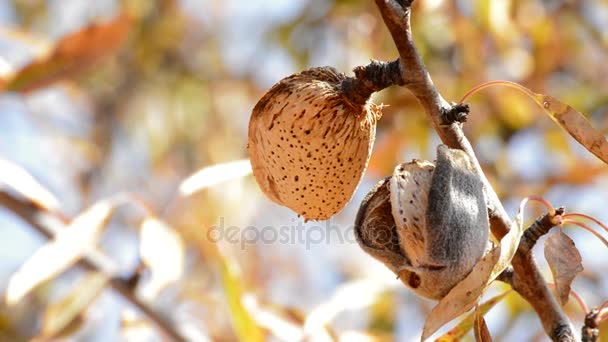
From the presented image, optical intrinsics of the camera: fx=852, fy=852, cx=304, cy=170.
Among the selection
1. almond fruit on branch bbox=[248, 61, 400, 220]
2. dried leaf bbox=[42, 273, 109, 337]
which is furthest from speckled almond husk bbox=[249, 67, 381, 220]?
dried leaf bbox=[42, 273, 109, 337]

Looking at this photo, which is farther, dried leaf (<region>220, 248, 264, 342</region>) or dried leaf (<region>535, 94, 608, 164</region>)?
dried leaf (<region>220, 248, 264, 342</region>)

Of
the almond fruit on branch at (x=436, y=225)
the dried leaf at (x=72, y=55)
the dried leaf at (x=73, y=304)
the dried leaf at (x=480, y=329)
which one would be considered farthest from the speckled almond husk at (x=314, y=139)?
the dried leaf at (x=72, y=55)

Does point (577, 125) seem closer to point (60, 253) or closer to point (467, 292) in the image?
point (467, 292)

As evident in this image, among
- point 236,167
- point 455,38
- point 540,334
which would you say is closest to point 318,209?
point 236,167

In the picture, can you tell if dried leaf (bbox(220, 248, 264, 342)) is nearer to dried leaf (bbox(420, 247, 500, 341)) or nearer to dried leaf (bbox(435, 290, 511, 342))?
dried leaf (bbox(435, 290, 511, 342))

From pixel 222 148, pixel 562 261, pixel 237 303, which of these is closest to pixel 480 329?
pixel 562 261

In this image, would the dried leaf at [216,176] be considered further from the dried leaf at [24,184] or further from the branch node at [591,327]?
the branch node at [591,327]
